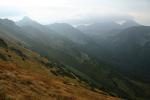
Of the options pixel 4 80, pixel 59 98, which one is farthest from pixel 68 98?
pixel 4 80

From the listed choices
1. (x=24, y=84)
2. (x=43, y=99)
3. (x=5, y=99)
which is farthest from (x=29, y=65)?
(x=5, y=99)

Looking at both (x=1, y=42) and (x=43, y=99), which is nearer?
(x=43, y=99)

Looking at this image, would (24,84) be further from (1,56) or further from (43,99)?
(1,56)

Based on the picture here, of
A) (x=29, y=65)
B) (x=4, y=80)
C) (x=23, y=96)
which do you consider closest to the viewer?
(x=23, y=96)

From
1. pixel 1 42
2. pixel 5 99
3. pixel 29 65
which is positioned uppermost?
pixel 1 42

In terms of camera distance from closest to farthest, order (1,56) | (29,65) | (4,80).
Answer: (4,80), (1,56), (29,65)

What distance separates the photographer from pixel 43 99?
141 ft

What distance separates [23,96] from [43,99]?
3729mm

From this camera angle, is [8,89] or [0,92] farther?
[8,89]

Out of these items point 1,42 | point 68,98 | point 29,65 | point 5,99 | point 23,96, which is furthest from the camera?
point 1,42

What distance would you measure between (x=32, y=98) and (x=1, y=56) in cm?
6418

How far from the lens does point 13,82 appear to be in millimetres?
48219

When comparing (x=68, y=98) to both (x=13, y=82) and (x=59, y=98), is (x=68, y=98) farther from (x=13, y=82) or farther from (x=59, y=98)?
(x=13, y=82)

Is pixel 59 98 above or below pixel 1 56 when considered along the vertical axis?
below
